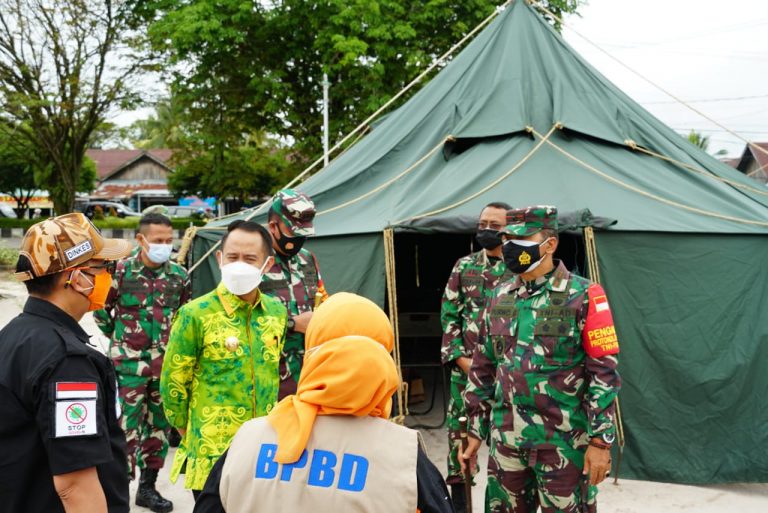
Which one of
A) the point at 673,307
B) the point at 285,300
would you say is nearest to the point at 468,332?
the point at 285,300

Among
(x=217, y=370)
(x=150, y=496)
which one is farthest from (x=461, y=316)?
(x=150, y=496)

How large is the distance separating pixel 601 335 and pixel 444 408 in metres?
4.21

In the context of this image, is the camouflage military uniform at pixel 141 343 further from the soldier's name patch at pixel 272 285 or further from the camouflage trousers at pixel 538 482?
the camouflage trousers at pixel 538 482

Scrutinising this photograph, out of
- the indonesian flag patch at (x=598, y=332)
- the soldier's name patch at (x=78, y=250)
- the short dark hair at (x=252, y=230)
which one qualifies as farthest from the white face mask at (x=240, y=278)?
the indonesian flag patch at (x=598, y=332)

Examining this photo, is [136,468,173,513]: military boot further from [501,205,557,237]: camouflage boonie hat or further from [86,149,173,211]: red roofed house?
[86,149,173,211]: red roofed house

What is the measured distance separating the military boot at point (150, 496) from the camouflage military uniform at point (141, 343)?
0.06m

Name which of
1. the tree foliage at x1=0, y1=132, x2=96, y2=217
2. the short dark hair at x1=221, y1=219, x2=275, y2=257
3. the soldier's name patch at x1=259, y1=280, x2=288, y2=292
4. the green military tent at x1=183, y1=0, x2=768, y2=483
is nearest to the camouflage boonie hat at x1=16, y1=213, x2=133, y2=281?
the short dark hair at x1=221, y1=219, x2=275, y2=257

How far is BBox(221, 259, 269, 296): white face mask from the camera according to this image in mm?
2689

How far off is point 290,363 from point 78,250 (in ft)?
5.73

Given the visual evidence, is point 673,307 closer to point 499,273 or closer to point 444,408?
point 499,273

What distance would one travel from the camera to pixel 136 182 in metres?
46.5

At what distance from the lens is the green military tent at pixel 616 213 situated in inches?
190

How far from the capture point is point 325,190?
6.00 meters

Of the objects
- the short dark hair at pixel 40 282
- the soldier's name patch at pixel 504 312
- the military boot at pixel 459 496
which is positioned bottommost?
the military boot at pixel 459 496
